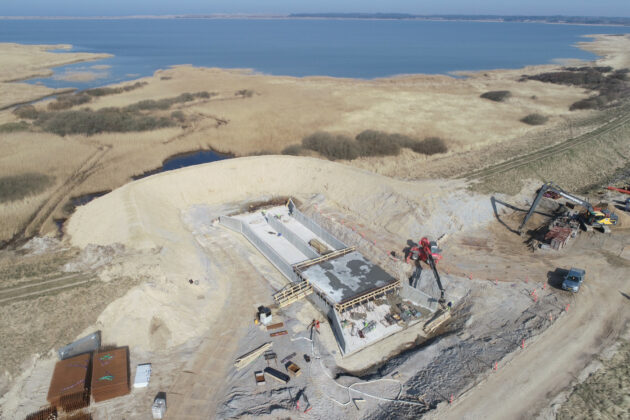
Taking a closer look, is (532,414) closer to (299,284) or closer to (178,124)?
(299,284)

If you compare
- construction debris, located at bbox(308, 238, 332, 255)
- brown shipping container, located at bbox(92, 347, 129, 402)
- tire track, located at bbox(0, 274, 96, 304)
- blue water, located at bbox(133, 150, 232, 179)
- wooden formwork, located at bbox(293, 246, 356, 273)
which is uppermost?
tire track, located at bbox(0, 274, 96, 304)

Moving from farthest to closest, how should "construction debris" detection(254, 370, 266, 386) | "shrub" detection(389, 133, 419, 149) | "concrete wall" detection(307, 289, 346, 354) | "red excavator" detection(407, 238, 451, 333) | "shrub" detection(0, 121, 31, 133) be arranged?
"shrub" detection(0, 121, 31, 133)
"shrub" detection(389, 133, 419, 149)
"red excavator" detection(407, 238, 451, 333)
"concrete wall" detection(307, 289, 346, 354)
"construction debris" detection(254, 370, 266, 386)

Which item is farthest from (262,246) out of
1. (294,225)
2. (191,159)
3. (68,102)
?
(68,102)

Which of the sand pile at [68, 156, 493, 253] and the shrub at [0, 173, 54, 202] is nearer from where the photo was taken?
the sand pile at [68, 156, 493, 253]

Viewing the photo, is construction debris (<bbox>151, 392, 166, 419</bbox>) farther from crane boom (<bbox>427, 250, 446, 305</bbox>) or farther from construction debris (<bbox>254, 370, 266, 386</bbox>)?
crane boom (<bbox>427, 250, 446, 305</bbox>)

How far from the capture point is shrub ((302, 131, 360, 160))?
51.4 meters

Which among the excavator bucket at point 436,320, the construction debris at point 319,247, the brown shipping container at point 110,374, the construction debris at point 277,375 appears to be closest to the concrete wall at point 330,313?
the construction debris at point 277,375

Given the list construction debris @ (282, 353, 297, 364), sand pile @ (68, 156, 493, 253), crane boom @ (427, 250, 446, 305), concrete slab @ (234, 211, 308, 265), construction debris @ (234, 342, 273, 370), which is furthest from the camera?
sand pile @ (68, 156, 493, 253)

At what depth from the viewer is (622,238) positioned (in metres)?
31.0

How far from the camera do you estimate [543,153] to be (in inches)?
1890

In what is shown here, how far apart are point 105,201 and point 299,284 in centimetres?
2089

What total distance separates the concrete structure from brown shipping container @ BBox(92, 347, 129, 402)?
9.52 meters

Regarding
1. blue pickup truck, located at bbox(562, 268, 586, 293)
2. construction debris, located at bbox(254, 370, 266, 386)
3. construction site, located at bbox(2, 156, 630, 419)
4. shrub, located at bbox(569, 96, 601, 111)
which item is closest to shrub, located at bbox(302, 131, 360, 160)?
construction site, located at bbox(2, 156, 630, 419)

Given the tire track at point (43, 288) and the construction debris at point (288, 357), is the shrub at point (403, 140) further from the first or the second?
the tire track at point (43, 288)
